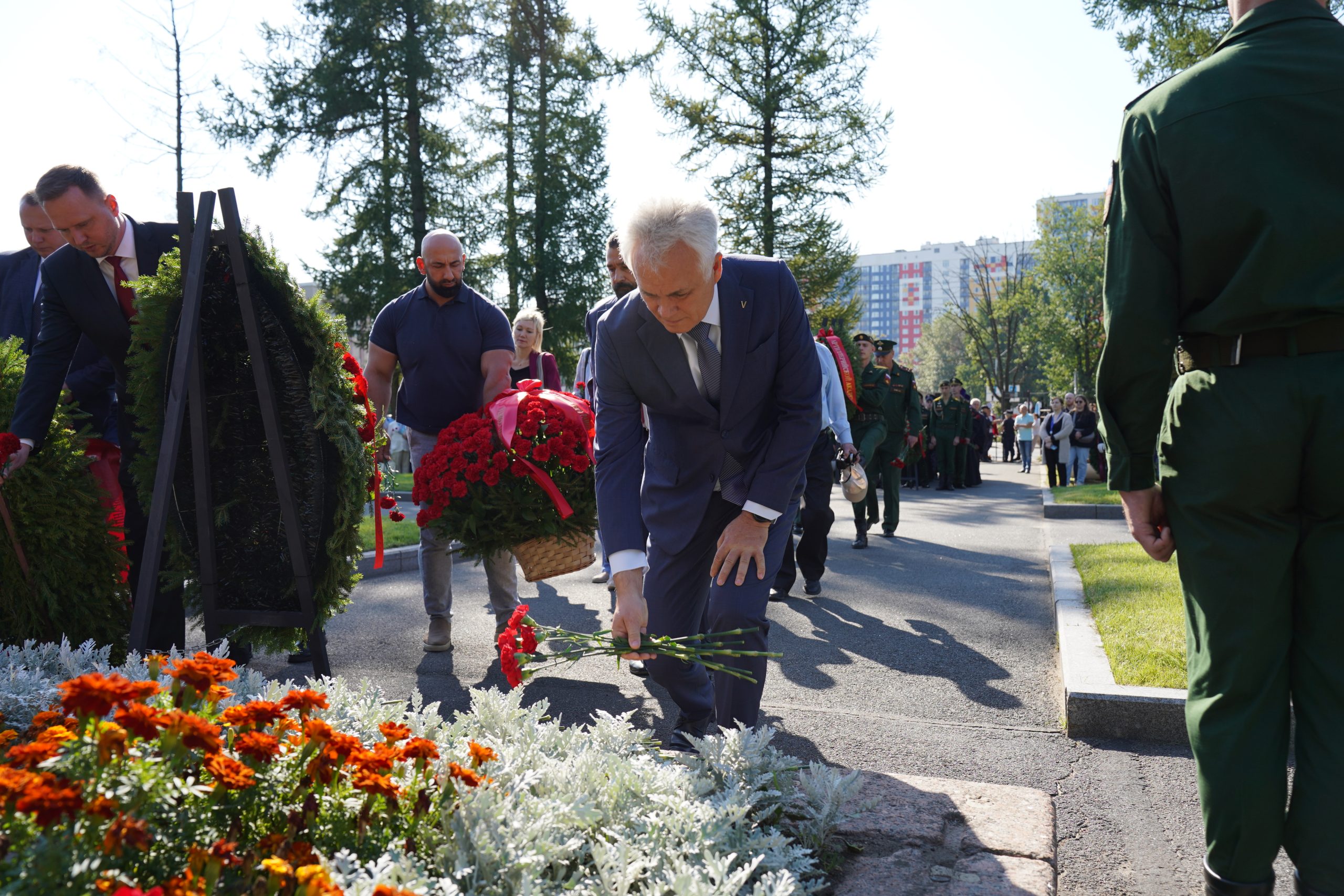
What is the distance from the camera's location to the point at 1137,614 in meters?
5.89

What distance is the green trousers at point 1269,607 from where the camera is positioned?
7.34ft

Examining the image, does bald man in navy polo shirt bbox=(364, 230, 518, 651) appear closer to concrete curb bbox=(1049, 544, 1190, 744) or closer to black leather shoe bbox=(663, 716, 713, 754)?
black leather shoe bbox=(663, 716, 713, 754)

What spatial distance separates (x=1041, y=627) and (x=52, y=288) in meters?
6.16

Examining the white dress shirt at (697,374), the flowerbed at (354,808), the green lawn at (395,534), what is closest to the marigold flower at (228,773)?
the flowerbed at (354,808)

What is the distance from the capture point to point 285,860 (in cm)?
190

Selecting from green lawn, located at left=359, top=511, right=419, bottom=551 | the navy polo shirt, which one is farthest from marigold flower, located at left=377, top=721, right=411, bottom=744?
green lawn, located at left=359, top=511, right=419, bottom=551

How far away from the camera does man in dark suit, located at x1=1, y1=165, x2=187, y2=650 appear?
4359 millimetres

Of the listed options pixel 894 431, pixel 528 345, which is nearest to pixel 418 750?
pixel 528 345

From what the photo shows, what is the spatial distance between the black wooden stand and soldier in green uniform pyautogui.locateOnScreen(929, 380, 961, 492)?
19.2m

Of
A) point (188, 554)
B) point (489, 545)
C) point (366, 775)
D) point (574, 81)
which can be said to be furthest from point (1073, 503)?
point (574, 81)

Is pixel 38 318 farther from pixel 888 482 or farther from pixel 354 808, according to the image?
pixel 888 482

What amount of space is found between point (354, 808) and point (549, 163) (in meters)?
29.0

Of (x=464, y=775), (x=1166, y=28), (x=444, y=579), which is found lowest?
(x=444, y=579)

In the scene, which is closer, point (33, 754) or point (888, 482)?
point (33, 754)
